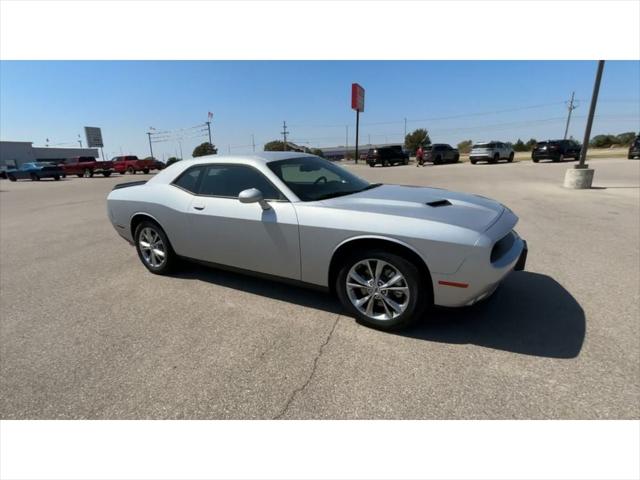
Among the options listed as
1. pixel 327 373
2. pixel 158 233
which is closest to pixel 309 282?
pixel 327 373

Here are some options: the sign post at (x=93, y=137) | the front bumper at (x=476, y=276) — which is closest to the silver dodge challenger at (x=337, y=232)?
the front bumper at (x=476, y=276)

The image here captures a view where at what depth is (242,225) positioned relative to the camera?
10.9ft

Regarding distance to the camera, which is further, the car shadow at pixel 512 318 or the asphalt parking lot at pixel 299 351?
the car shadow at pixel 512 318

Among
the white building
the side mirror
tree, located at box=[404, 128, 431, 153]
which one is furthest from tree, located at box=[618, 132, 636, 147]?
the white building

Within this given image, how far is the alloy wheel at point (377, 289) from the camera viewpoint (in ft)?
9.03

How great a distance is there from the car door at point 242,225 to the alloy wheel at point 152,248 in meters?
0.69

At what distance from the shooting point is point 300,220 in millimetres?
3008

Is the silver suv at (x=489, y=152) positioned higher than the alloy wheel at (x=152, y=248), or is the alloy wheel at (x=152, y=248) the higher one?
the silver suv at (x=489, y=152)

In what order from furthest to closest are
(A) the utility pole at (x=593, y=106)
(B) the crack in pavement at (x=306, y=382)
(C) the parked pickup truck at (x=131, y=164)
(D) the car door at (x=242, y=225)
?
1. (C) the parked pickup truck at (x=131, y=164)
2. (A) the utility pole at (x=593, y=106)
3. (D) the car door at (x=242, y=225)
4. (B) the crack in pavement at (x=306, y=382)

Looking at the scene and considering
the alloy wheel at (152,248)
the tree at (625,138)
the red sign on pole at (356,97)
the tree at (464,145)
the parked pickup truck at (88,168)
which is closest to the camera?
the alloy wheel at (152,248)

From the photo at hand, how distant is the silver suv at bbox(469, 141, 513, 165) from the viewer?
90.0 feet

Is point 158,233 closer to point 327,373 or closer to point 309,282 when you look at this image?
point 309,282

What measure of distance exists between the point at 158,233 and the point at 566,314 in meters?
4.35

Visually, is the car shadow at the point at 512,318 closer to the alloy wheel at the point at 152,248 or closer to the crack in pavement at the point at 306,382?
the crack in pavement at the point at 306,382
